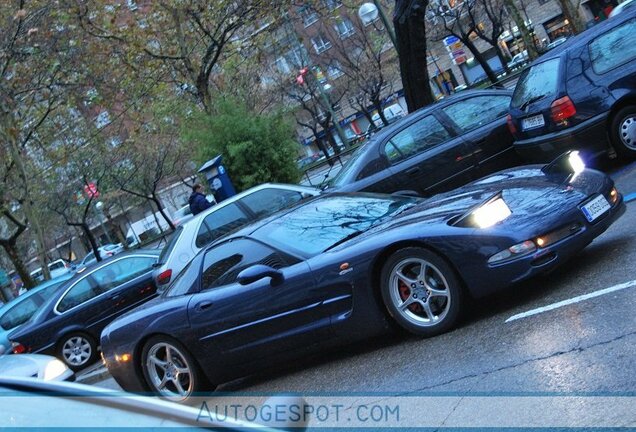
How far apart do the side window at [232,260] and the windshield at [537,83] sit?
5038mm

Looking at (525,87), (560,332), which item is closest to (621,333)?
(560,332)

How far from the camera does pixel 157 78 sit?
23.0 meters

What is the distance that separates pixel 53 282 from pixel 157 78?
946 centimetres

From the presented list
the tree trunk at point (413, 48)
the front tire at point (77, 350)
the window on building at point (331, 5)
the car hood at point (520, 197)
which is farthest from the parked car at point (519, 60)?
the car hood at point (520, 197)

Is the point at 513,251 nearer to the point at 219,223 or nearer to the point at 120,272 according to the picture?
the point at 219,223

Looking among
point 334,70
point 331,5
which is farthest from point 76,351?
point 334,70

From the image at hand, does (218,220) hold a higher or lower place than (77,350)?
higher

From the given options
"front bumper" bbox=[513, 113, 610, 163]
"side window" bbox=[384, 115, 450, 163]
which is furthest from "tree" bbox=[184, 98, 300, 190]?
"front bumper" bbox=[513, 113, 610, 163]

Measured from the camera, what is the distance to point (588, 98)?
29.8 feet

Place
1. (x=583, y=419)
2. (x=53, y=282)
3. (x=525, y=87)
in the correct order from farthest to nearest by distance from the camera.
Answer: (x=53, y=282), (x=525, y=87), (x=583, y=419)

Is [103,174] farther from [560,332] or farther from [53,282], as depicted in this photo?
[560,332]

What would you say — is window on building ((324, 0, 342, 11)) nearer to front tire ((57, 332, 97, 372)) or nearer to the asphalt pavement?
front tire ((57, 332, 97, 372))

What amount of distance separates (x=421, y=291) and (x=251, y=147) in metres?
11.9

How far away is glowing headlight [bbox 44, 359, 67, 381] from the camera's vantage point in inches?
299
